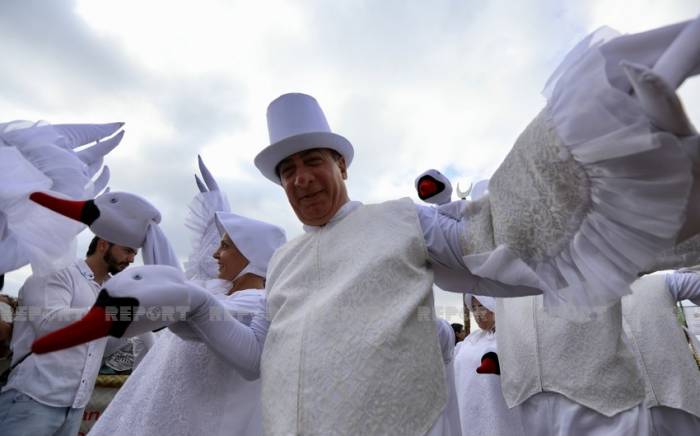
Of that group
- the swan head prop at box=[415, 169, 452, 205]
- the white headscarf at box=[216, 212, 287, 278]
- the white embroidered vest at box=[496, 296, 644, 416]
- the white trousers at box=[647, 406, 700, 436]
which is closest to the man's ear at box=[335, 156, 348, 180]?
the swan head prop at box=[415, 169, 452, 205]

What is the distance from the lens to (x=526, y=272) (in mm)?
999

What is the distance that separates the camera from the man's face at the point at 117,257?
3150mm

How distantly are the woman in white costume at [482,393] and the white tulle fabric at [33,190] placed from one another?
9.38 feet

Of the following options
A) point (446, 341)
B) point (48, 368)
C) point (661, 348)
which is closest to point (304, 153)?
point (446, 341)

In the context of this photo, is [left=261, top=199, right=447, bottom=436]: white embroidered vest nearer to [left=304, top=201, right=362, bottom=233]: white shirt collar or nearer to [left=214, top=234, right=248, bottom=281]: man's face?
[left=304, top=201, right=362, bottom=233]: white shirt collar

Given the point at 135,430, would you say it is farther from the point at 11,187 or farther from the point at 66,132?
the point at 66,132

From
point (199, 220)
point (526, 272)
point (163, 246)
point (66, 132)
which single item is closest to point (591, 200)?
point (526, 272)

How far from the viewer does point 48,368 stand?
251 centimetres

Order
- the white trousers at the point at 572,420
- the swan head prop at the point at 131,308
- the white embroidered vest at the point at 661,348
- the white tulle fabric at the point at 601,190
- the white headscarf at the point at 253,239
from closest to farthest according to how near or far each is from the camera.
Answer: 1. the white tulle fabric at the point at 601,190
2. the swan head prop at the point at 131,308
3. the white headscarf at the point at 253,239
4. the white trousers at the point at 572,420
5. the white embroidered vest at the point at 661,348

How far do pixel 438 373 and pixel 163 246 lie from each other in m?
1.12

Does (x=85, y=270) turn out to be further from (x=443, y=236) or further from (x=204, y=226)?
(x=443, y=236)

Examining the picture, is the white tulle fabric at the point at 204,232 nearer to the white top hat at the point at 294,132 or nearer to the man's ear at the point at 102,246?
the man's ear at the point at 102,246

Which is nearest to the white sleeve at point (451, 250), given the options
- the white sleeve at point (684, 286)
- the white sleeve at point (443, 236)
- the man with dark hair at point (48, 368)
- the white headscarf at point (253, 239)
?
the white sleeve at point (443, 236)

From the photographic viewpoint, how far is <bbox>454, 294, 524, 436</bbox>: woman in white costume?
3363mm
